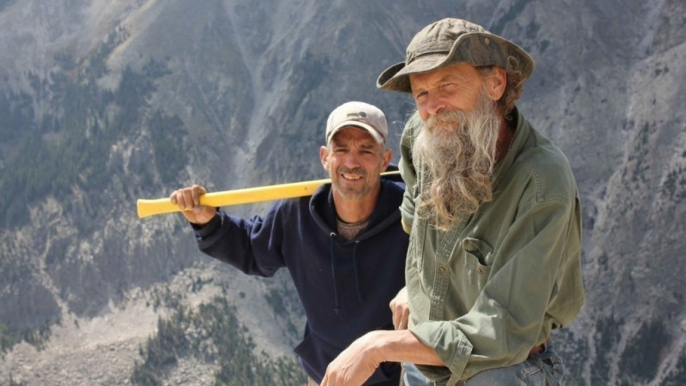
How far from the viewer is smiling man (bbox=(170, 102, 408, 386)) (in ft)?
18.2

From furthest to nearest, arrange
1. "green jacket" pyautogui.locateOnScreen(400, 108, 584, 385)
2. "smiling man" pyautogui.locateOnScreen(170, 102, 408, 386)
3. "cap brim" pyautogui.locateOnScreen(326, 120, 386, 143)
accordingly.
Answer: "smiling man" pyautogui.locateOnScreen(170, 102, 408, 386)
"cap brim" pyautogui.locateOnScreen(326, 120, 386, 143)
"green jacket" pyautogui.locateOnScreen(400, 108, 584, 385)

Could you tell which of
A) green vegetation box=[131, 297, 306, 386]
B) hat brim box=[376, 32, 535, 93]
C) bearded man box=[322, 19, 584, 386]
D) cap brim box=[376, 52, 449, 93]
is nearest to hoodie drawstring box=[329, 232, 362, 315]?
bearded man box=[322, 19, 584, 386]

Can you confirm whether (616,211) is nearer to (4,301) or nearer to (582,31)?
(582,31)

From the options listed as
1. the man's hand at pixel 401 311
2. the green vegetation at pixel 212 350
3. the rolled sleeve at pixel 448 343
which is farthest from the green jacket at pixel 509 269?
the green vegetation at pixel 212 350

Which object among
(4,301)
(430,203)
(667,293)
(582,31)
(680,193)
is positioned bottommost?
(4,301)

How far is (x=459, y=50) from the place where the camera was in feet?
12.4

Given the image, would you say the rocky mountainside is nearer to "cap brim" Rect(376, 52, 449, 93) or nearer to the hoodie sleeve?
the hoodie sleeve

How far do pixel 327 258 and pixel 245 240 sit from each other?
2.24 ft

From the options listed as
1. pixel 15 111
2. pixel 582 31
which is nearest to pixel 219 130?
pixel 15 111

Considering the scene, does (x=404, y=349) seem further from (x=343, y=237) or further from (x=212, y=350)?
(x=212, y=350)

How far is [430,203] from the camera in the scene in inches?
162

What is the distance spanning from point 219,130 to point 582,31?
19719 mm

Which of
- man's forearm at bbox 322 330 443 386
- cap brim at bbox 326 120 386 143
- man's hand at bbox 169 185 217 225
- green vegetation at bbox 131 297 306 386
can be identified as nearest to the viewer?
man's forearm at bbox 322 330 443 386

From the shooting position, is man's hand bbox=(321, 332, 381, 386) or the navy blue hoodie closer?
man's hand bbox=(321, 332, 381, 386)
